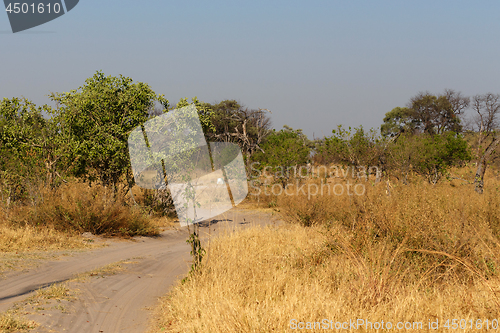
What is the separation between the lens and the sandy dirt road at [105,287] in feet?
14.9

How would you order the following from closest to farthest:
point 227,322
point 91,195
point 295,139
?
point 227,322 → point 91,195 → point 295,139

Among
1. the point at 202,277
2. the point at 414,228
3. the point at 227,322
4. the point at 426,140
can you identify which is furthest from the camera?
the point at 426,140

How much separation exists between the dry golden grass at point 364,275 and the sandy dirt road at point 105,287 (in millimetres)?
452

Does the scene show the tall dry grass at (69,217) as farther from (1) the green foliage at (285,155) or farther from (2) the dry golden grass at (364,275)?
(1) the green foliage at (285,155)

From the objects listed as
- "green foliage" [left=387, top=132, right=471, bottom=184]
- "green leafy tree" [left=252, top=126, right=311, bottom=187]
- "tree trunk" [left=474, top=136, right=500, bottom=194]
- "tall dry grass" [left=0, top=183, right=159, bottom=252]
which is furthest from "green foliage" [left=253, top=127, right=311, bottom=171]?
"tall dry grass" [left=0, top=183, right=159, bottom=252]

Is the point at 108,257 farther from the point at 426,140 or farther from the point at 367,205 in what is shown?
the point at 426,140

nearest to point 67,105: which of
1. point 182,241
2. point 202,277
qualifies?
point 182,241

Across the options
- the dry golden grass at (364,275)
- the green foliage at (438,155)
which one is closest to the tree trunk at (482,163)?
the green foliage at (438,155)

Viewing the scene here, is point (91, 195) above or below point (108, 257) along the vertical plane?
above

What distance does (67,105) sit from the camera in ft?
41.7

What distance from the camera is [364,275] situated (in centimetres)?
470

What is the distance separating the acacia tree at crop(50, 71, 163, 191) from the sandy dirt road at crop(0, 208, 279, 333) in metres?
3.95

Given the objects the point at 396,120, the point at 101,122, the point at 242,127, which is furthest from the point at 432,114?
the point at 101,122

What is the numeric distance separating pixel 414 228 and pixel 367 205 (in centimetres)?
155
